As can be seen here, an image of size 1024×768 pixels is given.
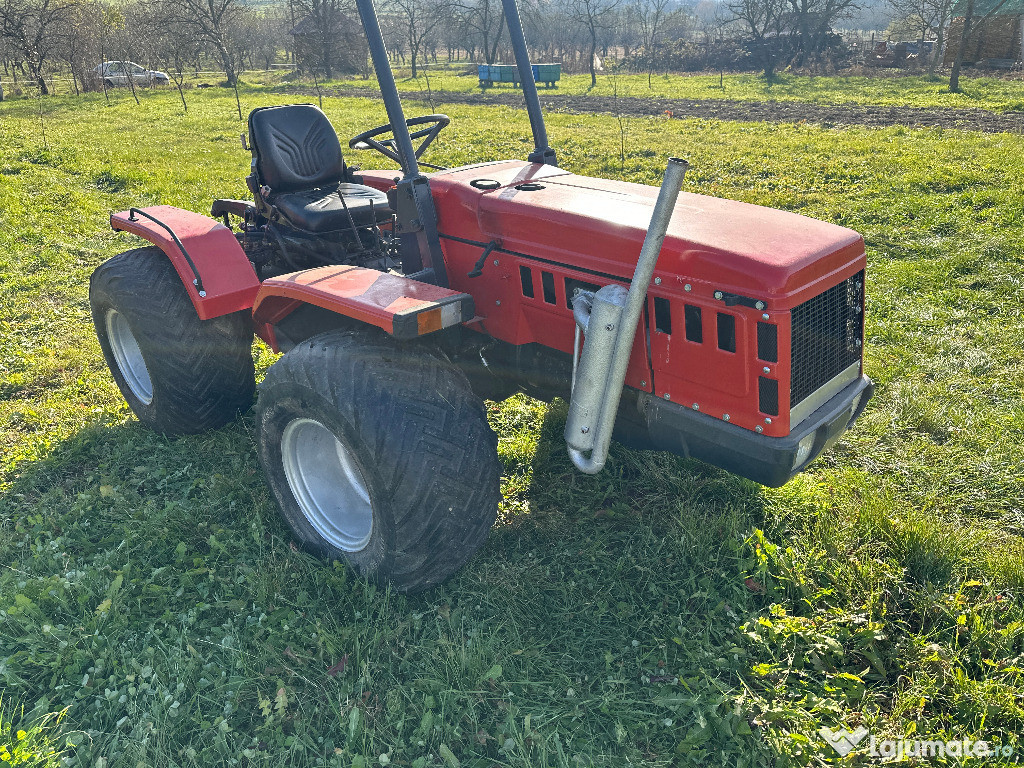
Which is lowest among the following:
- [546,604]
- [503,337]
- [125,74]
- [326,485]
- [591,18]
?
[546,604]

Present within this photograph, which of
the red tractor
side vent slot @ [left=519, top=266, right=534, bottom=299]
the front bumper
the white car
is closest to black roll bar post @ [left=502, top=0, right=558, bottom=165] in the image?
the red tractor

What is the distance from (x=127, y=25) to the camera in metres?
33.3

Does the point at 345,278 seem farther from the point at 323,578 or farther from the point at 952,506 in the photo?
the point at 952,506

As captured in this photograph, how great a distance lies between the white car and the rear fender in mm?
28266

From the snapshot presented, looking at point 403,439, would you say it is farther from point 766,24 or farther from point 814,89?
point 766,24

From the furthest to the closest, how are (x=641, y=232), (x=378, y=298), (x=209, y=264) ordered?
(x=209, y=264) < (x=378, y=298) < (x=641, y=232)

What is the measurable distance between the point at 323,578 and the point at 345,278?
1.15 meters

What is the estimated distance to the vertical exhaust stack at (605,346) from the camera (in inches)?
88.0

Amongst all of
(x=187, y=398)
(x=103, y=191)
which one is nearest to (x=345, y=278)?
(x=187, y=398)

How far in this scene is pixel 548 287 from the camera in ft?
9.37

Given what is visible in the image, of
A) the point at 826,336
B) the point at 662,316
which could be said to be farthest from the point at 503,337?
the point at 826,336

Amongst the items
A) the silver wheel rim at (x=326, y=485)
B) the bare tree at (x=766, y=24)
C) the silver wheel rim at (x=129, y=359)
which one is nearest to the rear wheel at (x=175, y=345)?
the silver wheel rim at (x=129, y=359)

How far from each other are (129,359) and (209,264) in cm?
112

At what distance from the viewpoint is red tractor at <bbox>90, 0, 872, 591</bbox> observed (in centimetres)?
241
